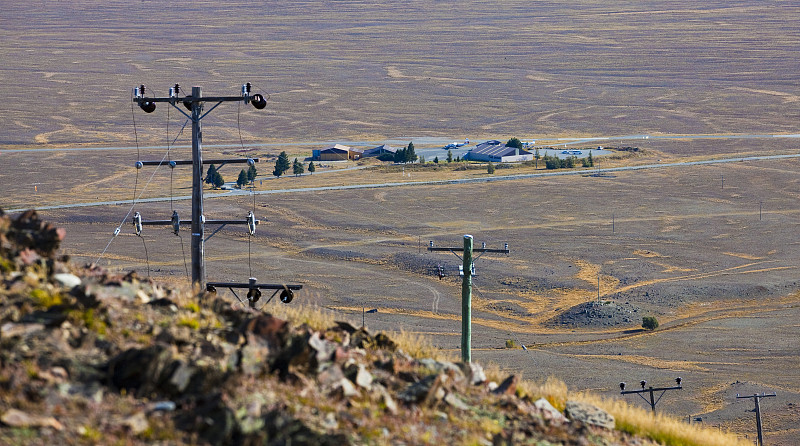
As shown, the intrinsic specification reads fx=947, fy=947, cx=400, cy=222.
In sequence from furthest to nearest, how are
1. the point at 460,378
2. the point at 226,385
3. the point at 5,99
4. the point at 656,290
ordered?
the point at 5,99, the point at 656,290, the point at 460,378, the point at 226,385

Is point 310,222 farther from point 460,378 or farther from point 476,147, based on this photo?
point 460,378

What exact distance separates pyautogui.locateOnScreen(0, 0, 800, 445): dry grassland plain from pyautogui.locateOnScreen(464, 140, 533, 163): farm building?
8986mm

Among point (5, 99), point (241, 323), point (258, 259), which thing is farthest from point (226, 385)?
point (5, 99)

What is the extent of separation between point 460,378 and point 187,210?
5860 centimetres

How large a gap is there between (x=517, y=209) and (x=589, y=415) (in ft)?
191

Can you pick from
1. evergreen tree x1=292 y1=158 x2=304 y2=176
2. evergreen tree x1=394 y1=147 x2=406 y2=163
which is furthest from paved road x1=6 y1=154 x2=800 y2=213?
evergreen tree x1=394 y1=147 x2=406 y2=163

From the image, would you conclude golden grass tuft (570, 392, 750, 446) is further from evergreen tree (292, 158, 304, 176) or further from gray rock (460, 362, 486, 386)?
evergreen tree (292, 158, 304, 176)

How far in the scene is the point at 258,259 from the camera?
52.8m

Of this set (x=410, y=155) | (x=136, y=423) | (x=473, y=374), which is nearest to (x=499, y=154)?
(x=410, y=155)

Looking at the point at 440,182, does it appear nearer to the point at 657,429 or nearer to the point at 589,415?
the point at 657,429

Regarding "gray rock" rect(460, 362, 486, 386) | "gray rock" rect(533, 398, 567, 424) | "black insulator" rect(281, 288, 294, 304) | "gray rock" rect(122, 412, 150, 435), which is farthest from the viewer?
"black insulator" rect(281, 288, 294, 304)

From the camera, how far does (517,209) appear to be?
2680 inches

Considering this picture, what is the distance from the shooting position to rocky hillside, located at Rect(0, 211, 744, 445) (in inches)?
265

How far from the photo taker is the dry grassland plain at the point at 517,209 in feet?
124
